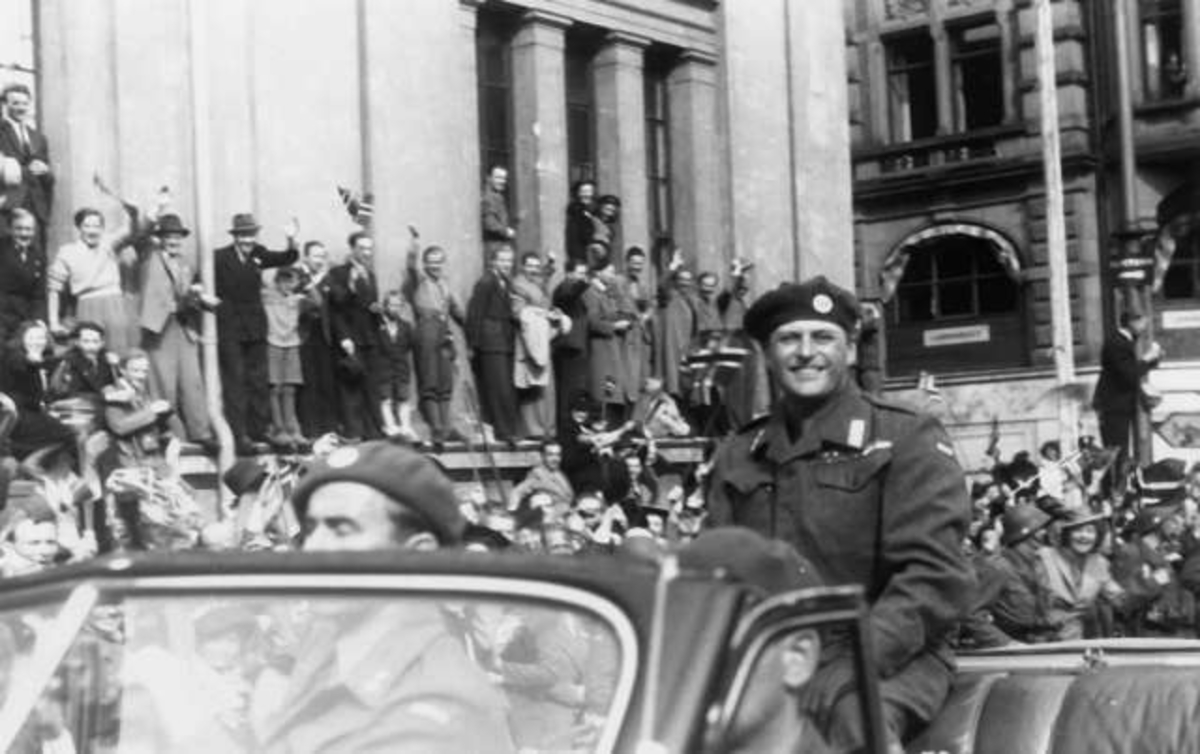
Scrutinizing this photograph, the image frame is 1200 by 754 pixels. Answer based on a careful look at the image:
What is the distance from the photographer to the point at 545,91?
25312mm

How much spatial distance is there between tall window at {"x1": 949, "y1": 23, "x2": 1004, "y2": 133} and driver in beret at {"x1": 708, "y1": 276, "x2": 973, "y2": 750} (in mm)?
36281

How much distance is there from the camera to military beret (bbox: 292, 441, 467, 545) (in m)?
4.34

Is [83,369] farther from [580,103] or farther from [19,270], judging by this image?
[580,103]

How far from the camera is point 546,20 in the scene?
1008 inches

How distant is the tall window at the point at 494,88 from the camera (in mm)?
25047

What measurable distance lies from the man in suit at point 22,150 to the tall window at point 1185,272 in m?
26.0

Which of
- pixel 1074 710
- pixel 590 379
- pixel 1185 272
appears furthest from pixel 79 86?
pixel 1185 272

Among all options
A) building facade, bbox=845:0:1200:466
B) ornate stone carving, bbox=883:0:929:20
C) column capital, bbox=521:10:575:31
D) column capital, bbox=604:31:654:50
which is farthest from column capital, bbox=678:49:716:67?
ornate stone carving, bbox=883:0:929:20

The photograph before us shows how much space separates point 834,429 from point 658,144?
2222 cm

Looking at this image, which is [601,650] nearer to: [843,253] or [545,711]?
[545,711]

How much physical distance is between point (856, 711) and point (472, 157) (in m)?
20.3

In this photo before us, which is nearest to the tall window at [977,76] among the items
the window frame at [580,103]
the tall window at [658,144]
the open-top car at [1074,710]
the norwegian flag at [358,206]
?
the tall window at [658,144]

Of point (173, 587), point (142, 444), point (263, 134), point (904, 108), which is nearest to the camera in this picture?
point (173, 587)

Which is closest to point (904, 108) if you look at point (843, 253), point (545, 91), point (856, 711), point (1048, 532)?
point (843, 253)
